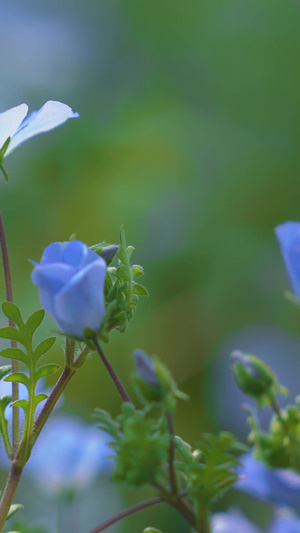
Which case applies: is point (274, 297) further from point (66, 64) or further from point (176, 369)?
point (66, 64)

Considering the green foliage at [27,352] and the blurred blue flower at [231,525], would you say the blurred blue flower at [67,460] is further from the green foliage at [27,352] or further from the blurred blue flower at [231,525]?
the green foliage at [27,352]

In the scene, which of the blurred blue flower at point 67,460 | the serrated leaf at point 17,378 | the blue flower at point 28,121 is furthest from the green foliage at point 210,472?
the blurred blue flower at point 67,460

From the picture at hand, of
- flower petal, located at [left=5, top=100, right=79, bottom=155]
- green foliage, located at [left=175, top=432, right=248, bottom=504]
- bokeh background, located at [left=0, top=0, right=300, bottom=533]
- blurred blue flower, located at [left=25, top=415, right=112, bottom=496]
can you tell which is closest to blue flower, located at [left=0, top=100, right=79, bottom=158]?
flower petal, located at [left=5, top=100, right=79, bottom=155]

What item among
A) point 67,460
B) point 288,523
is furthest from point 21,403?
point 67,460

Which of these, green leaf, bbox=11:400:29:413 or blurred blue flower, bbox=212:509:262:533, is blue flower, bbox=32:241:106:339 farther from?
blurred blue flower, bbox=212:509:262:533

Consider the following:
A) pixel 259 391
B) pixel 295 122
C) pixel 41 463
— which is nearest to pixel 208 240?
pixel 295 122
